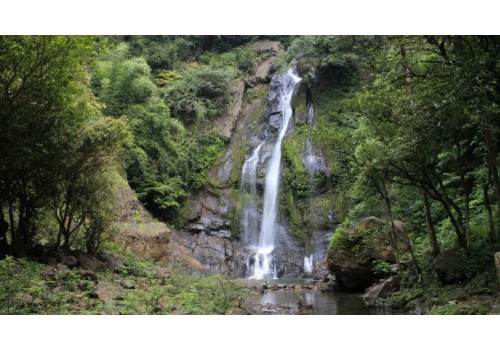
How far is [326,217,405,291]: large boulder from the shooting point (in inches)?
365

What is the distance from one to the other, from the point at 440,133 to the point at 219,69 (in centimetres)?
1325

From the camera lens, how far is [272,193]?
54.7 ft

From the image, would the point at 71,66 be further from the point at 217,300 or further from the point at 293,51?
the point at 293,51

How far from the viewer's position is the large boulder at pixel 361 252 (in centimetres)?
927

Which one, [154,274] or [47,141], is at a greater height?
[47,141]

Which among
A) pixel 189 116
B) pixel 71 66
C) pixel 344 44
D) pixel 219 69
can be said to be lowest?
pixel 71 66

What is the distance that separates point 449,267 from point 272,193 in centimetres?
995

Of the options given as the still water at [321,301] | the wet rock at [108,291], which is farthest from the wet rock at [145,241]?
the wet rock at [108,291]

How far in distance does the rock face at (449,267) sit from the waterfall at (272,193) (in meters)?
7.77

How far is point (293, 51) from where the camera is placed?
19062mm

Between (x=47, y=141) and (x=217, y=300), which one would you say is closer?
(x=217, y=300)

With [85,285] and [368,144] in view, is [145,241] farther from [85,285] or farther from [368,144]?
[368,144]

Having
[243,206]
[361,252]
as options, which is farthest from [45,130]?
[243,206]
